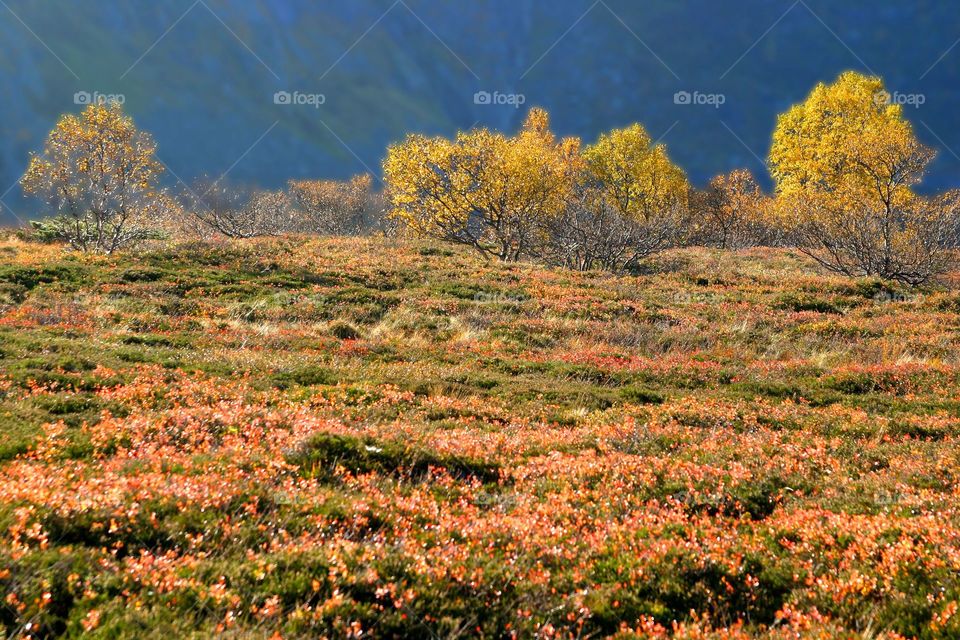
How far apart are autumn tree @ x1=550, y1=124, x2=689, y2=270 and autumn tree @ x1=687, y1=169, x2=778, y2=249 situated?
1069cm

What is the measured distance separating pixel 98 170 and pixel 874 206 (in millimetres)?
53252

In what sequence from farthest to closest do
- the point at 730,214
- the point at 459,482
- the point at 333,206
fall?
1. the point at 333,206
2. the point at 730,214
3. the point at 459,482

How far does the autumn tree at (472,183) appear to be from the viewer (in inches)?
1754

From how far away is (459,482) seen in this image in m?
7.84

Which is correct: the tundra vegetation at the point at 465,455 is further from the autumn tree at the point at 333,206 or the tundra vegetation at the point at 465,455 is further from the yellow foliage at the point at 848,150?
the autumn tree at the point at 333,206

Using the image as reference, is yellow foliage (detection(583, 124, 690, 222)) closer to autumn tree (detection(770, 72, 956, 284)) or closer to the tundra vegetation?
autumn tree (detection(770, 72, 956, 284))

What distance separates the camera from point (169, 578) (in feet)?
14.0

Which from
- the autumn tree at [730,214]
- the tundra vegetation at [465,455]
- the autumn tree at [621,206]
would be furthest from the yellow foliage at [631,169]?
the tundra vegetation at [465,455]

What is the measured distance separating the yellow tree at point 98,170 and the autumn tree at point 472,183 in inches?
700

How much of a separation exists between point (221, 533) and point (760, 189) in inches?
3186

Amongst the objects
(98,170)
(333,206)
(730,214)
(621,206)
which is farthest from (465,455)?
(333,206)

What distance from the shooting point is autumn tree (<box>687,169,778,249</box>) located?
69.9m

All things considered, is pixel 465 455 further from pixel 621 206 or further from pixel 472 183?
pixel 621 206

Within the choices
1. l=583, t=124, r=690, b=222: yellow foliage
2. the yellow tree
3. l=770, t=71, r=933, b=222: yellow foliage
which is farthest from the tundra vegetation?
l=583, t=124, r=690, b=222: yellow foliage
